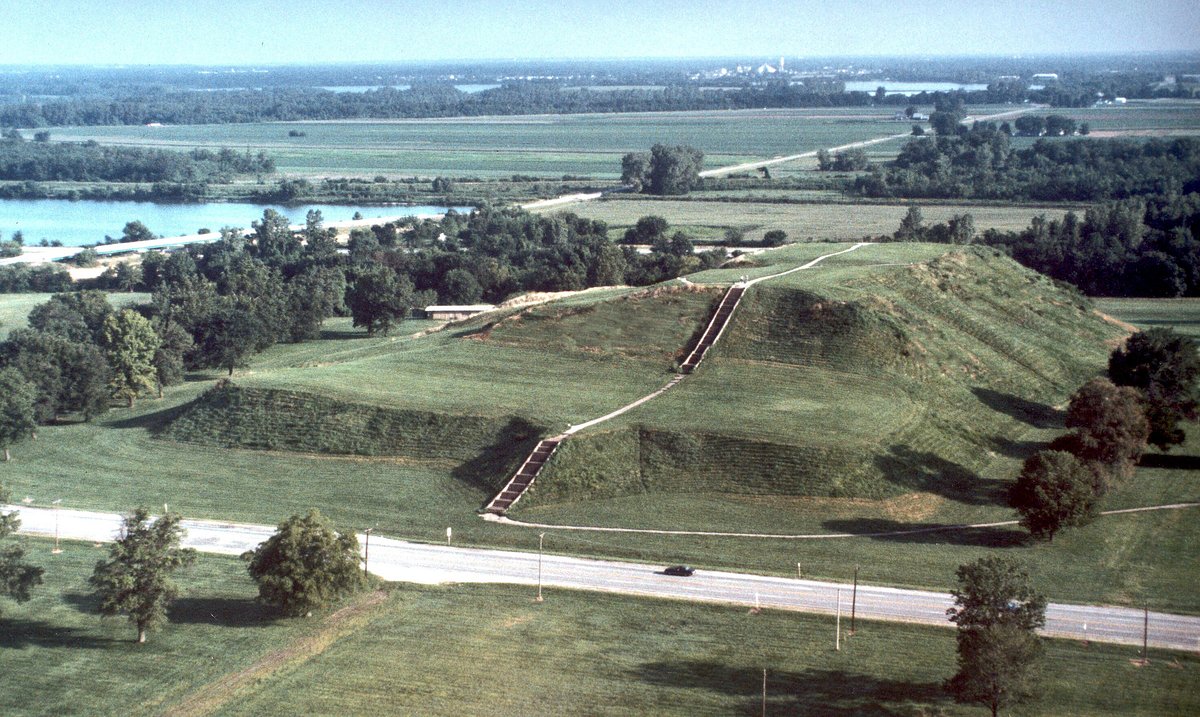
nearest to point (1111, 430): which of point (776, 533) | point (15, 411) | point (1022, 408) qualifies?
point (1022, 408)

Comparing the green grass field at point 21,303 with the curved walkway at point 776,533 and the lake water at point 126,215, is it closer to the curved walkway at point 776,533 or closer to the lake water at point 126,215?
the lake water at point 126,215

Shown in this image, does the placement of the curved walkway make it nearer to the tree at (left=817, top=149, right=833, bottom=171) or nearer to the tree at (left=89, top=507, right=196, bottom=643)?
the tree at (left=89, top=507, right=196, bottom=643)

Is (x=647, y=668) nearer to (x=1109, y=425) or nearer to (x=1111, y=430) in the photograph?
(x=1111, y=430)

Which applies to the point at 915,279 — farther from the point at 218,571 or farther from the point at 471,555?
the point at 218,571

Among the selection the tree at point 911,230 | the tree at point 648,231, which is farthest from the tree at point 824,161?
the tree at point 911,230

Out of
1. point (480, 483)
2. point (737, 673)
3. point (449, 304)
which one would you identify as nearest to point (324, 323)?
point (449, 304)

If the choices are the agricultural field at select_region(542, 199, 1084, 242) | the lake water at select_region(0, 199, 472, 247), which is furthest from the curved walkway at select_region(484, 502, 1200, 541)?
the lake water at select_region(0, 199, 472, 247)

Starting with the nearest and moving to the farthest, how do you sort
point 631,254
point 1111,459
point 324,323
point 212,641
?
point 212,641 < point 1111,459 < point 324,323 < point 631,254
